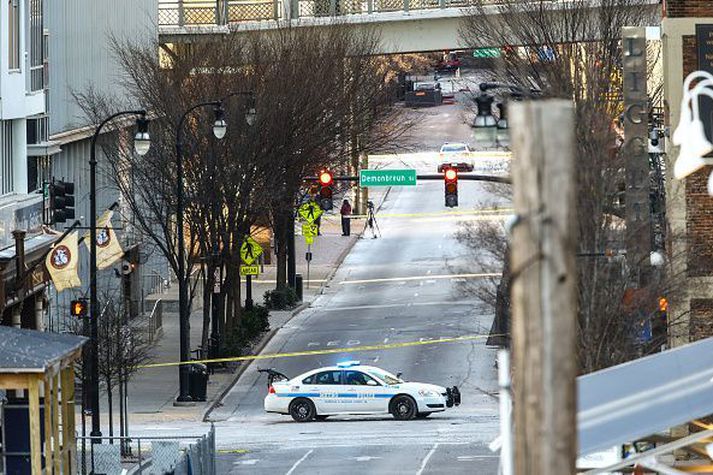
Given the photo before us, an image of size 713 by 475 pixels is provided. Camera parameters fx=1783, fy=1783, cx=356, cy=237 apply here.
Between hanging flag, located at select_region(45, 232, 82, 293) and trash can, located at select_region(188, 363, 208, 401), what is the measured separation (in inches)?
218

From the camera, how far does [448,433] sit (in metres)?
37.3

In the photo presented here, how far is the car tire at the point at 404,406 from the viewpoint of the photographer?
39.9 meters

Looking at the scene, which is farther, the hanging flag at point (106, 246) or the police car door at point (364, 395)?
→ the hanging flag at point (106, 246)

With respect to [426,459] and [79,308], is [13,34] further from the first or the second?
[426,459]

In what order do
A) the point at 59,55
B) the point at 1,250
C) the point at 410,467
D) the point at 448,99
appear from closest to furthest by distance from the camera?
the point at 410,467 < the point at 1,250 < the point at 59,55 < the point at 448,99

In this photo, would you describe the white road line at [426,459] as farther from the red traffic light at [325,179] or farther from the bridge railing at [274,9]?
the bridge railing at [274,9]

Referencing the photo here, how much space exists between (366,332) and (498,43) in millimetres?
10160

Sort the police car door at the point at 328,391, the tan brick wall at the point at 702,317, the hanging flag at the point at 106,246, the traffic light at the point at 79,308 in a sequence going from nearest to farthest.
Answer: the tan brick wall at the point at 702,317 < the traffic light at the point at 79,308 < the police car door at the point at 328,391 < the hanging flag at the point at 106,246

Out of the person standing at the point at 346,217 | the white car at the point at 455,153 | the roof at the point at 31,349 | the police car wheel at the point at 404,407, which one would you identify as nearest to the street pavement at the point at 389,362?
the police car wheel at the point at 404,407

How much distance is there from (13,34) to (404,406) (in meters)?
13.6

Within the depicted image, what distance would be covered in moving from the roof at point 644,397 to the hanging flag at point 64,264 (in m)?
26.4

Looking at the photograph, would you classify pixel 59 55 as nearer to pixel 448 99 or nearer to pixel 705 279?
pixel 705 279

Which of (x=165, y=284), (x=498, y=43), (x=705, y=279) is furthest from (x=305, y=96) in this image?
(x=705, y=279)

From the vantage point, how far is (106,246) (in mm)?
42250
